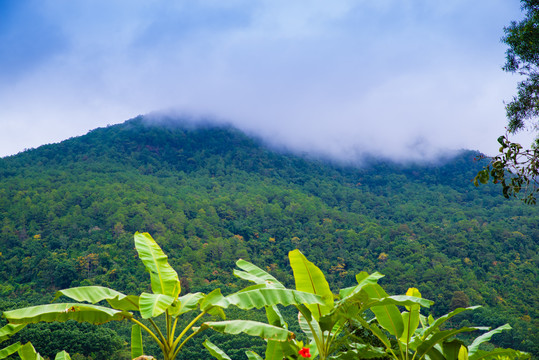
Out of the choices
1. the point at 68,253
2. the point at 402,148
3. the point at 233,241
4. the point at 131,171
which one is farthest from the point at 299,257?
the point at 402,148

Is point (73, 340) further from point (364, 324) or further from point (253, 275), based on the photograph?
point (364, 324)

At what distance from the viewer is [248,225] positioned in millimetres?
46219

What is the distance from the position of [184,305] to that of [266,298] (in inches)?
26.5

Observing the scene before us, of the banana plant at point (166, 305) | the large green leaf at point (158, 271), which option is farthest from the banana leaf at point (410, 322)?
the large green leaf at point (158, 271)

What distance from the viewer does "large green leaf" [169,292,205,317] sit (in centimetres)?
324

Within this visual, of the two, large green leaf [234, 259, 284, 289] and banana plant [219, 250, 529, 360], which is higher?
large green leaf [234, 259, 284, 289]

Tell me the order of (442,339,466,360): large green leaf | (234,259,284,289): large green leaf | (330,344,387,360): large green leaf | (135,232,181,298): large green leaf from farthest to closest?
(234,259,284,289): large green leaf
(442,339,466,360): large green leaf
(330,344,387,360): large green leaf
(135,232,181,298): large green leaf

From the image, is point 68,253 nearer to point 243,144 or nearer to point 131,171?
point 131,171

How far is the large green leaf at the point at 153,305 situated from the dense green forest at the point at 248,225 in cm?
1883

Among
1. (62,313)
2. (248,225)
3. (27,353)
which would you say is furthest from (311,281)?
(248,225)

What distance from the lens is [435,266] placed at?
33.7m

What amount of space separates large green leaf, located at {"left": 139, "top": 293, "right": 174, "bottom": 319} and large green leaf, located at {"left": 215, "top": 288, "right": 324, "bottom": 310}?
37 centimetres

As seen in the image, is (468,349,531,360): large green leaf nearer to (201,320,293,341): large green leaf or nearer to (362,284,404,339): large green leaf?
(362,284,404,339): large green leaf

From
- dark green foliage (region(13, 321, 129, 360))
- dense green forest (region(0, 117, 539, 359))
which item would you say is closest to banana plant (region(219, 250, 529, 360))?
dark green foliage (region(13, 321, 129, 360))
